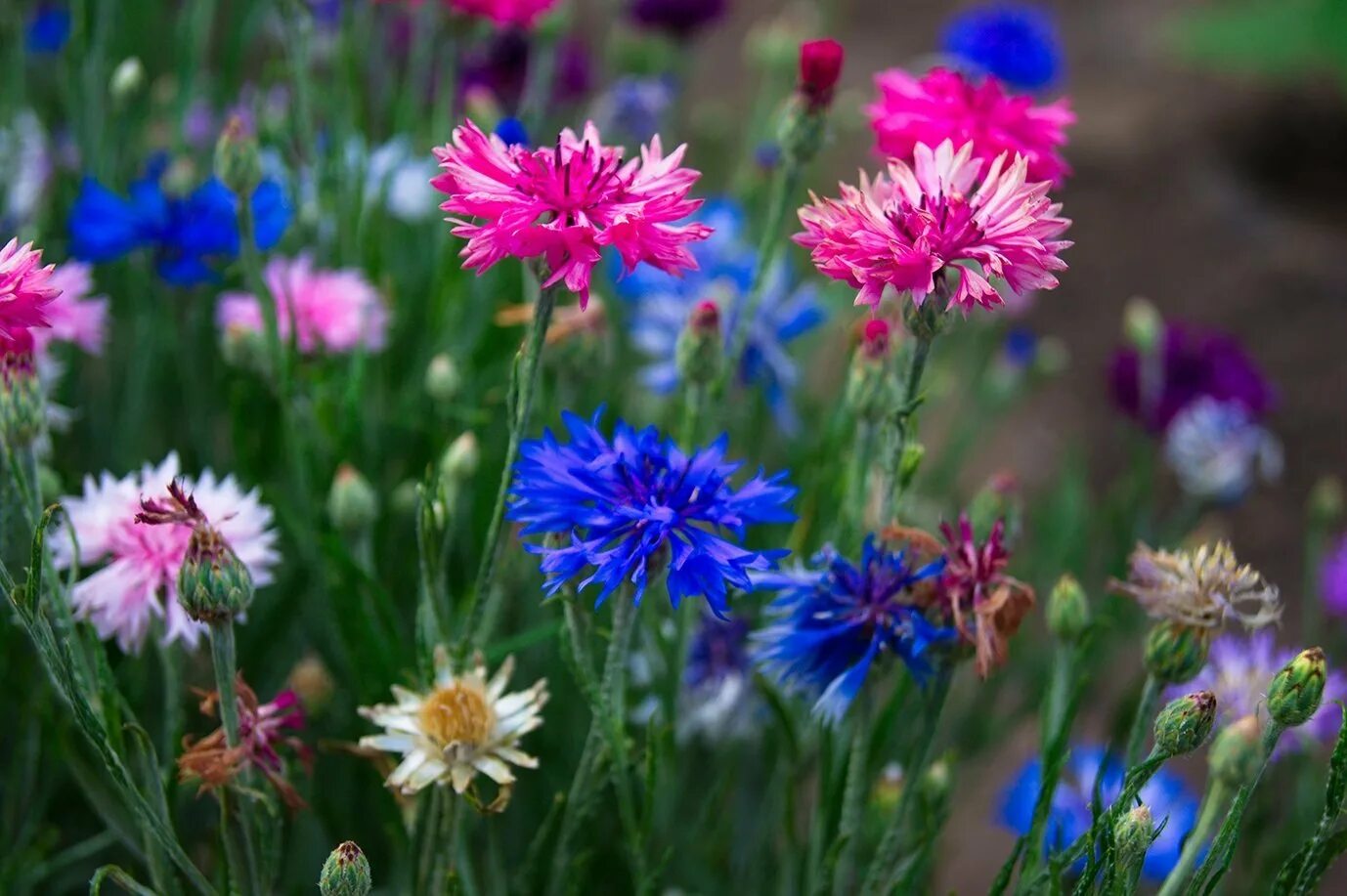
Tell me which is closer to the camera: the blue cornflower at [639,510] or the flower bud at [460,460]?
the blue cornflower at [639,510]

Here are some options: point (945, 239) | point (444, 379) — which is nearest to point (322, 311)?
point (444, 379)

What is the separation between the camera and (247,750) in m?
0.53

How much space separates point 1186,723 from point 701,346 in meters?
0.28

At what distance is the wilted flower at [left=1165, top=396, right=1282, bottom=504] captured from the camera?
1037 millimetres

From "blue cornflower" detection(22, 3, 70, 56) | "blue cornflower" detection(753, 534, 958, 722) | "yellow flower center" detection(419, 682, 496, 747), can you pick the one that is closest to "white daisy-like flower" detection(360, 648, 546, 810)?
"yellow flower center" detection(419, 682, 496, 747)

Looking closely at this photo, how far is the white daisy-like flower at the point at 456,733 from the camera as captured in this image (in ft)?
1.73

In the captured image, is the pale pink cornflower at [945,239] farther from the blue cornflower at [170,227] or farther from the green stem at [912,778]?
the blue cornflower at [170,227]

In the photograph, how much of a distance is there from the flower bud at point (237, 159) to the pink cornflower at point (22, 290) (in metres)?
0.24

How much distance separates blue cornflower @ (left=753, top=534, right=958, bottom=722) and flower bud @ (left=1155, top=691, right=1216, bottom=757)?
88mm

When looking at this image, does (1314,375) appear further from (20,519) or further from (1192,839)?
(20,519)

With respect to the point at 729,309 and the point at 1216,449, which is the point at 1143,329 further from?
the point at 729,309

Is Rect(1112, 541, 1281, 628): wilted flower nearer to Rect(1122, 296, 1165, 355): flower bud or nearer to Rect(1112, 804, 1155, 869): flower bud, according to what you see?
Rect(1112, 804, 1155, 869): flower bud

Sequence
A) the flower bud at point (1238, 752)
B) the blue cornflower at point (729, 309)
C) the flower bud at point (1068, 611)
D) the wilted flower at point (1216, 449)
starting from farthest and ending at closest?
the wilted flower at point (1216, 449) < the blue cornflower at point (729, 309) < the flower bud at point (1068, 611) < the flower bud at point (1238, 752)

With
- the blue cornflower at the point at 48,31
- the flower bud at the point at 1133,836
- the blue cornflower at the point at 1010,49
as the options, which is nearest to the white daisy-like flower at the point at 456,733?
the flower bud at the point at 1133,836
